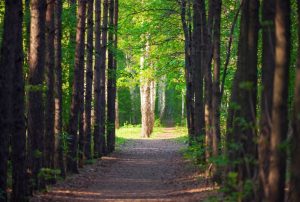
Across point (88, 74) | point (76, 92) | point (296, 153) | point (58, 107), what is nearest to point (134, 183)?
point (58, 107)

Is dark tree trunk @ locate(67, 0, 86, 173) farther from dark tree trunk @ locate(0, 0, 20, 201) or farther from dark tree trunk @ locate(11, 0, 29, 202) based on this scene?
dark tree trunk @ locate(0, 0, 20, 201)

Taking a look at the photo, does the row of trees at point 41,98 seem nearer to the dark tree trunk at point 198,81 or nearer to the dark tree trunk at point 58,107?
the dark tree trunk at point 58,107

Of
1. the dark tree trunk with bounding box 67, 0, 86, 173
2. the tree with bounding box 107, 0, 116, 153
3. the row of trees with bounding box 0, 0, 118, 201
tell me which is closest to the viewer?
the row of trees with bounding box 0, 0, 118, 201

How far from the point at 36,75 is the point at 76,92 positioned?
5832 mm

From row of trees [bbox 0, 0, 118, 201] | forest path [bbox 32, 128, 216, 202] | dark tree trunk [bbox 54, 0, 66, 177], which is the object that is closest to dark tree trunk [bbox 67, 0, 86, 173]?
row of trees [bbox 0, 0, 118, 201]

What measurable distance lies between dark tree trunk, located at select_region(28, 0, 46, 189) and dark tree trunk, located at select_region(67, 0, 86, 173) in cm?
552

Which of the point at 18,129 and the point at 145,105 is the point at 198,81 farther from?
the point at 145,105

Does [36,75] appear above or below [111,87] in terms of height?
below

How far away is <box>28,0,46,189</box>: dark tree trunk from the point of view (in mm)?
13617

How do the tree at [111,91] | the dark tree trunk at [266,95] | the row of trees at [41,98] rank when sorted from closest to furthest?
the dark tree trunk at [266,95]
the row of trees at [41,98]
the tree at [111,91]

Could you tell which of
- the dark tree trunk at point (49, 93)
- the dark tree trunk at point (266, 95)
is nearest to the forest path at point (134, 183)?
the dark tree trunk at point (49, 93)

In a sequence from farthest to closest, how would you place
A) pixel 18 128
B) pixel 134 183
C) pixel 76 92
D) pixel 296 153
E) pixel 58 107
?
pixel 76 92 → pixel 134 183 → pixel 58 107 → pixel 18 128 → pixel 296 153

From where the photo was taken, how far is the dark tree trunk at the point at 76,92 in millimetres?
19594

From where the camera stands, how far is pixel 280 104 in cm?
746
